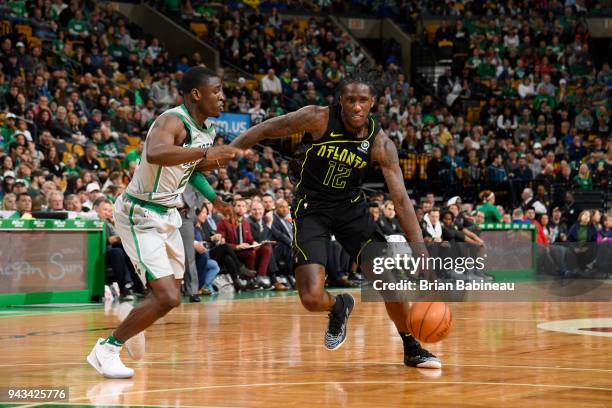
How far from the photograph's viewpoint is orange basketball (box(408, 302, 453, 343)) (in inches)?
Answer: 279

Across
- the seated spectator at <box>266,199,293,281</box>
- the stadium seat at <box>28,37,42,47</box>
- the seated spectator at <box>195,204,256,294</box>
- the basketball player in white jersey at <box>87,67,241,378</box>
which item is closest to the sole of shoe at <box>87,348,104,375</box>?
the basketball player in white jersey at <box>87,67,241,378</box>

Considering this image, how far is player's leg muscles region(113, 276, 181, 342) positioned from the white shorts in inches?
2.7

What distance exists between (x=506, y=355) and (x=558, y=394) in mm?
2121

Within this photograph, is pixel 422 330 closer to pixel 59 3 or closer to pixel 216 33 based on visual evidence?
pixel 59 3

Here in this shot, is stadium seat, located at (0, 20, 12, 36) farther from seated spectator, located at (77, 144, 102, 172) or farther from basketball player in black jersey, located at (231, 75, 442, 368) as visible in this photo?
basketball player in black jersey, located at (231, 75, 442, 368)

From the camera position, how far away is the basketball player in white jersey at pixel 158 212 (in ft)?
22.7

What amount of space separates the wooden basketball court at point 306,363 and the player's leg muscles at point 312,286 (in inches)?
18.7

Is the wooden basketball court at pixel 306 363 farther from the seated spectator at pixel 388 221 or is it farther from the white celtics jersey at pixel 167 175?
the seated spectator at pixel 388 221

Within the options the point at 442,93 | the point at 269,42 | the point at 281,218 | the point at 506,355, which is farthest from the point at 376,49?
the point at 506,355

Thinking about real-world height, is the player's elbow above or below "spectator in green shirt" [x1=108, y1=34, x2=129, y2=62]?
below

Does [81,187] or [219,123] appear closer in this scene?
[81,187]

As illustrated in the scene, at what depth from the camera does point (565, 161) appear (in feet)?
82.7

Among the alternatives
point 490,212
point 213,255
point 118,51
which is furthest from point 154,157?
point 118,51

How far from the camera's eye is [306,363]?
7.72 m
